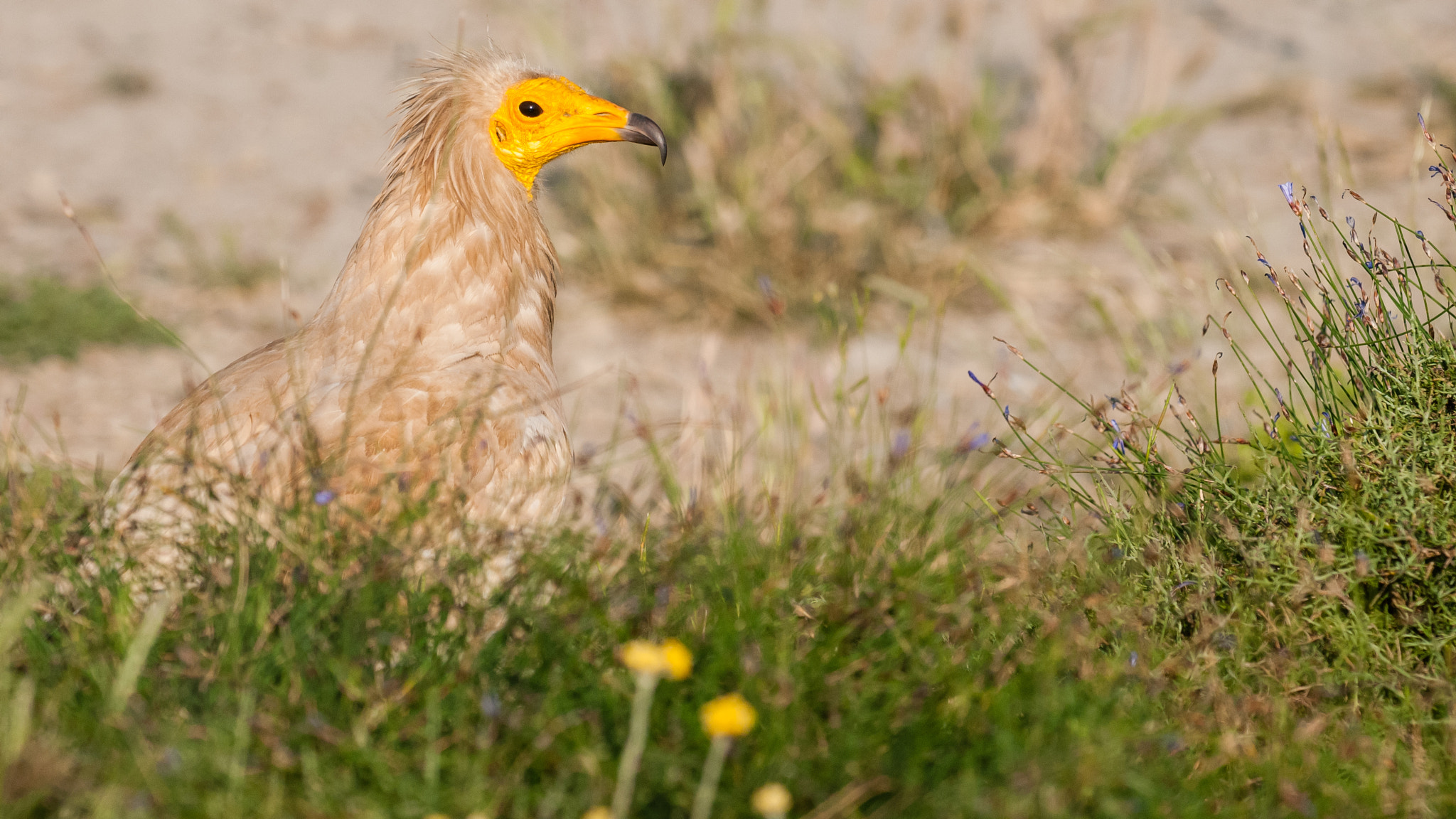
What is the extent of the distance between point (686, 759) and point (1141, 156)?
552cm

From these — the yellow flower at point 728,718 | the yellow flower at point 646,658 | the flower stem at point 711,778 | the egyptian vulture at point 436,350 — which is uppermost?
the egyptian vulture at point 436,350

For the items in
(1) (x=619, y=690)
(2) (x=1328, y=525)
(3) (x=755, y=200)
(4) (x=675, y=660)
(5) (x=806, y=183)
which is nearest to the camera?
(4) (x=675, y=660)

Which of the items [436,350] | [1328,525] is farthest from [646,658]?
[436,350]

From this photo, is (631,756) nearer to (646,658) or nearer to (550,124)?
(646,658)

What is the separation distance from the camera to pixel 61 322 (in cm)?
497

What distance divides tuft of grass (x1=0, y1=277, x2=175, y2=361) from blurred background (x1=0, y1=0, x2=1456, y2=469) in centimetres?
1

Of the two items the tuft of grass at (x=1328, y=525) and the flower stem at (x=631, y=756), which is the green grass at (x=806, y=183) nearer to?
the tuft of grass at (x=1328, y=525)

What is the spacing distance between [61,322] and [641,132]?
10.2 ft

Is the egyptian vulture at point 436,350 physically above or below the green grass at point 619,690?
above

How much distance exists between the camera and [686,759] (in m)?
1.68

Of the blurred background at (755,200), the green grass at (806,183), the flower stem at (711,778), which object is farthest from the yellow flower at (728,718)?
the green grass at (806,183)

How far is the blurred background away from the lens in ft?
16.5

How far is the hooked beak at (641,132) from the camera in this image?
3145 mm

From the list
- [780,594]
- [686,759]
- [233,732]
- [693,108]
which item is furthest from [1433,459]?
[693,108]
